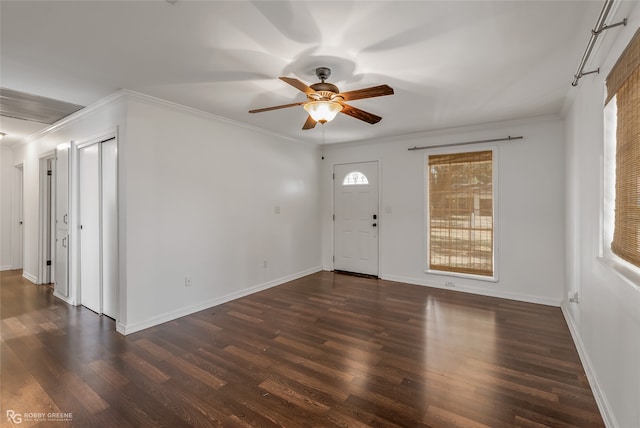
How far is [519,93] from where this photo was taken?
10.4 feet

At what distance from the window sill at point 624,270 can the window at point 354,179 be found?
380 centimetres

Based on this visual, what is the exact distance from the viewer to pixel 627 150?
1713 millimetres

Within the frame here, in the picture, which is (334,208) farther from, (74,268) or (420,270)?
(74,268)

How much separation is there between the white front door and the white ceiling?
7.22 ft

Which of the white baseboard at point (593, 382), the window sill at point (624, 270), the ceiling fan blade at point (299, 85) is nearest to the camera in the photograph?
the window sill at point (624, 270)

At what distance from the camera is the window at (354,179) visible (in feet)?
18.3

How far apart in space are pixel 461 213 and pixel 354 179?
6.45ft

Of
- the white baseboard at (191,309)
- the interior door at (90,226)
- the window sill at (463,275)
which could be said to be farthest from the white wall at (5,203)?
the window sill at (463,275)

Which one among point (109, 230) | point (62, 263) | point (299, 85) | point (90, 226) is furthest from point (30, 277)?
point (299, 85)

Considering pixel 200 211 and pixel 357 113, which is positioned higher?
pixel 357 113

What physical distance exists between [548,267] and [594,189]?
7.11 feet

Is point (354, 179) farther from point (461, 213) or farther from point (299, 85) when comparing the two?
point (299, 85)

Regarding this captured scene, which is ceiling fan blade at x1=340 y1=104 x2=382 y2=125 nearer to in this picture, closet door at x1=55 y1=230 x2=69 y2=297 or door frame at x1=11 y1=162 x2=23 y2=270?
closet door at x1=55 y1=230 x2=69 y2=297

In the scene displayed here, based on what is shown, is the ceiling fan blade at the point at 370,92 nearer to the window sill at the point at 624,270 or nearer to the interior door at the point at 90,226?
the window sill at the point at 624,270
